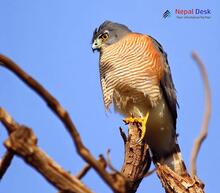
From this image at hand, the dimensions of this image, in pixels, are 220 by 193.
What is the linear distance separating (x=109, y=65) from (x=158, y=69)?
65 centimetres

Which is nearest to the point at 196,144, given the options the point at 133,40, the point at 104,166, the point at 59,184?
the point at 104,166

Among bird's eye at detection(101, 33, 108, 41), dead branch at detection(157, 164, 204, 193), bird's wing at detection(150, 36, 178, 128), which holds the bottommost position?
dead branch at detection(157, 164, 204, 193)

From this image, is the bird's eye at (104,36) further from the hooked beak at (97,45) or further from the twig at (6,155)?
the twig at (6,155)

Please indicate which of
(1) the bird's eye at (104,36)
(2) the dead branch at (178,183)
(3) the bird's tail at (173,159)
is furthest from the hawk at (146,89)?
(2) the dead branch at (178,183)

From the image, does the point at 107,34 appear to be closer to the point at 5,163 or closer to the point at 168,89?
the point at 168,89

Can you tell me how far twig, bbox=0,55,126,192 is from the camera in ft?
4.18

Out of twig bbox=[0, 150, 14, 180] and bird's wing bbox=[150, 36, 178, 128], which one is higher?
bird's wing bbox=[150, 36, 178, 128]

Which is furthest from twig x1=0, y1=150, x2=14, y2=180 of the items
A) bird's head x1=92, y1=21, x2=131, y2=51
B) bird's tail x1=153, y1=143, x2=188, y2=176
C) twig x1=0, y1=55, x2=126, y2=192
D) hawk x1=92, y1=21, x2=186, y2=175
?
bird's head x1=92, y1=21, x2=131, y2=51

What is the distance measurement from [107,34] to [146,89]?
127 centimetres

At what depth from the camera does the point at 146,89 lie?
6.15 meters

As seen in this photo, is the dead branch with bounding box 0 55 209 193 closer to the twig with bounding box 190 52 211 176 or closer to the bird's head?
the twig with bounding box 190 52 211 176

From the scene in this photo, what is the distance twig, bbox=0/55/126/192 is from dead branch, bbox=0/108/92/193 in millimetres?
92

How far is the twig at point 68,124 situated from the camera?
4.18ft

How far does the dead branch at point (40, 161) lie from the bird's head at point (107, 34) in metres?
5.43
